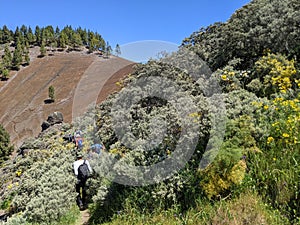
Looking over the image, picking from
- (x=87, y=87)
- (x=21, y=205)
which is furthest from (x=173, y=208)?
(x=87, y=87)

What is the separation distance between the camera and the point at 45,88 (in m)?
26.4

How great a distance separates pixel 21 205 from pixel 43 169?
0.85 metres

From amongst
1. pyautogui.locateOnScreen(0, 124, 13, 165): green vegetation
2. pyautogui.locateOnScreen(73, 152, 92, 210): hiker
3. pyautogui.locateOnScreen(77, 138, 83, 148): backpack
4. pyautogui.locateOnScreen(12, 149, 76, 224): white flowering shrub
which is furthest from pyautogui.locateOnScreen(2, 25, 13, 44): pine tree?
pyautogui.locateOnScreen(73, 152, 92, 210): hiker

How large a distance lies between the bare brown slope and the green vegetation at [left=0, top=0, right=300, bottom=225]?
10469mm

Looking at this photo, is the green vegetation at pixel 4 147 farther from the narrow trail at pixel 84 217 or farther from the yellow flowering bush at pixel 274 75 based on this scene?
the yellow flowering bush at pixel 274 75

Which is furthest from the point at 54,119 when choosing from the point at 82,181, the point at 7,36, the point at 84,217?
the point at 7,36

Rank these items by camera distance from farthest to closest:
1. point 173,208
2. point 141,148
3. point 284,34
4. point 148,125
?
point 284,34, point 148,125, point 141,148, point 173,208

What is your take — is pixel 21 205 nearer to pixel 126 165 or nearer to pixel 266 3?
pixel 126 165

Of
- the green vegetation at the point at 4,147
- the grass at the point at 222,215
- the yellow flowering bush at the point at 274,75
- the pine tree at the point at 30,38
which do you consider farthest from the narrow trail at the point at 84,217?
the pine tree at the point at 30,38

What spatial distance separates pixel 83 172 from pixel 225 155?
287cm

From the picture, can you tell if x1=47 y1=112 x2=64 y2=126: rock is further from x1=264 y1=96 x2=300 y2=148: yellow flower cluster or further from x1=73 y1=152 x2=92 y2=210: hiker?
x1=264 y1=96 x2=300 y2=148: yellow flower cluster

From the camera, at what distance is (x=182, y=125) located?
3961 millimetres

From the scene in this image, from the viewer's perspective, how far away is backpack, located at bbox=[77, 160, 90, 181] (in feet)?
17.1

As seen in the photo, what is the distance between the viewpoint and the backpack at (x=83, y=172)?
Answer: 5215 millimetres
